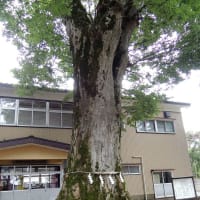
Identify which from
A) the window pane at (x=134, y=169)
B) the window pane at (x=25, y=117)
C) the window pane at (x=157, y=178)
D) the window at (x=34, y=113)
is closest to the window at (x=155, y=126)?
the window pane at (x=134, y=169)

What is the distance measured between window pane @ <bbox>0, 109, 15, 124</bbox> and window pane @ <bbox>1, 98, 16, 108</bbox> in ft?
0.90

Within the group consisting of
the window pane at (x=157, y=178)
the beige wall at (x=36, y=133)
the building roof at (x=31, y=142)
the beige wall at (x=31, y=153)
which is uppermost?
the beige wall at (x=36, y=133)

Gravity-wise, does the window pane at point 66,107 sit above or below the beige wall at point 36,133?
above

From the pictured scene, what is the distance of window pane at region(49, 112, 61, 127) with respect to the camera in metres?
12.7

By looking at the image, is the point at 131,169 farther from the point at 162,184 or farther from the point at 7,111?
the point at 7,111

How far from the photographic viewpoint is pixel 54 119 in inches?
504

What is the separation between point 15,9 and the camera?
607 centimetres

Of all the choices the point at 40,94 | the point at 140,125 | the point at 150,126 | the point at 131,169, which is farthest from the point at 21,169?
the point at 150,126

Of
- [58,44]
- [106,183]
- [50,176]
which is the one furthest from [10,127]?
[106,183]

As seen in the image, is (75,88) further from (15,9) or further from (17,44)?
(17,44)

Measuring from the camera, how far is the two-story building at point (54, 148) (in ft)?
36.2

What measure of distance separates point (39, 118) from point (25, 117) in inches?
26.5

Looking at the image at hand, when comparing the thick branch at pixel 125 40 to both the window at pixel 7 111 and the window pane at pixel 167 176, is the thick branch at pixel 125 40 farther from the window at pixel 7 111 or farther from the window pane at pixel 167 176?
the window pane at pixel 167 176

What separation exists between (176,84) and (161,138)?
6.05 meters
